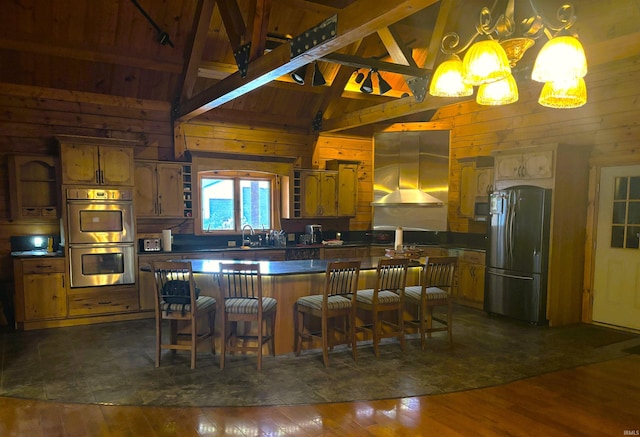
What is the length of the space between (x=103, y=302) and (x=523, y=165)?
567 cm

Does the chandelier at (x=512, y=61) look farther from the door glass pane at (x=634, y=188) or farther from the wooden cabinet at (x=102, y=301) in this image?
the wooden cabinet at (x=102, y=301)

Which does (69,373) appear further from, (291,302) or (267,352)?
(291,302)

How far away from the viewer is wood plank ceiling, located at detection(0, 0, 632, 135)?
14.0ft

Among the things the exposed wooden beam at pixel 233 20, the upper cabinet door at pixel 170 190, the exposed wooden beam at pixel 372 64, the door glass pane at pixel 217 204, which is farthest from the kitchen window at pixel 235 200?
the exposed wooden beam at pixel 372 64

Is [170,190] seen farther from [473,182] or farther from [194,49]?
[473,182]

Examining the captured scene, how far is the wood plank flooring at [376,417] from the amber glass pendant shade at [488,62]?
230 cm

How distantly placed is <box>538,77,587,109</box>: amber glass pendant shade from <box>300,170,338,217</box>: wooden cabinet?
15.1ft

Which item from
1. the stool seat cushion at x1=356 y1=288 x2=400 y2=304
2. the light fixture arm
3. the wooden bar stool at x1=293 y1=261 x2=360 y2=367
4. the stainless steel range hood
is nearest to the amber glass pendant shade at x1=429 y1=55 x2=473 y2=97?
the light fixture arm

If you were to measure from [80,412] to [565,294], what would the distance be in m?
5.36

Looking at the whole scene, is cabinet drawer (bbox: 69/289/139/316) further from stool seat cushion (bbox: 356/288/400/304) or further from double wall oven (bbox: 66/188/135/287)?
stool seat cushion (bbox: 356/288/400/304)

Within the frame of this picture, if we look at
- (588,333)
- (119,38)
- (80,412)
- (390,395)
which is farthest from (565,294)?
(119,38)

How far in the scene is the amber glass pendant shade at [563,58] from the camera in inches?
92.2

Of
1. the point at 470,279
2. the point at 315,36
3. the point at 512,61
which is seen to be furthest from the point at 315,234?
the point at 512,61

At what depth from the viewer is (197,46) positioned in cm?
547
